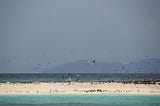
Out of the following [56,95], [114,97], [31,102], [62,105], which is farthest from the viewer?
[56,95]

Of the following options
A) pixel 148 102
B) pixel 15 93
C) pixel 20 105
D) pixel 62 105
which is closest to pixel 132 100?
pixel 148 102

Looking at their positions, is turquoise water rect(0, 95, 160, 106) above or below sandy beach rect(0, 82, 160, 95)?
below

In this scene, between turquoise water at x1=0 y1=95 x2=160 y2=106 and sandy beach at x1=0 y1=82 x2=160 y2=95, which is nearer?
turquoise water at x1=0 y1=95 x2=160 y2=106

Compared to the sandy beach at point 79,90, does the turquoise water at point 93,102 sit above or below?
below

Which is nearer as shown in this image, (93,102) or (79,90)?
(93,102)

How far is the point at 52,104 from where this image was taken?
164ft

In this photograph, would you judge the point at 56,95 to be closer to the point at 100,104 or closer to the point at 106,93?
the point at 106,93

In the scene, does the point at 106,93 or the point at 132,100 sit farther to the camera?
the point at 106,93

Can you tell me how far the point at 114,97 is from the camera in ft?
189

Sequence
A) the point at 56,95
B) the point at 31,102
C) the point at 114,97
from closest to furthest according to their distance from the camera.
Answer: the point at 31,102, the point at 114,97, the point at 56,95

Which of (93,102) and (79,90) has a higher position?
(79,90)

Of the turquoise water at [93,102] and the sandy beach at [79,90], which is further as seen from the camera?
the sandy beach at [79,90]

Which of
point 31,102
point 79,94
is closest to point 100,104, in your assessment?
point 31,102

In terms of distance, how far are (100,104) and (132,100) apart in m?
6.12
